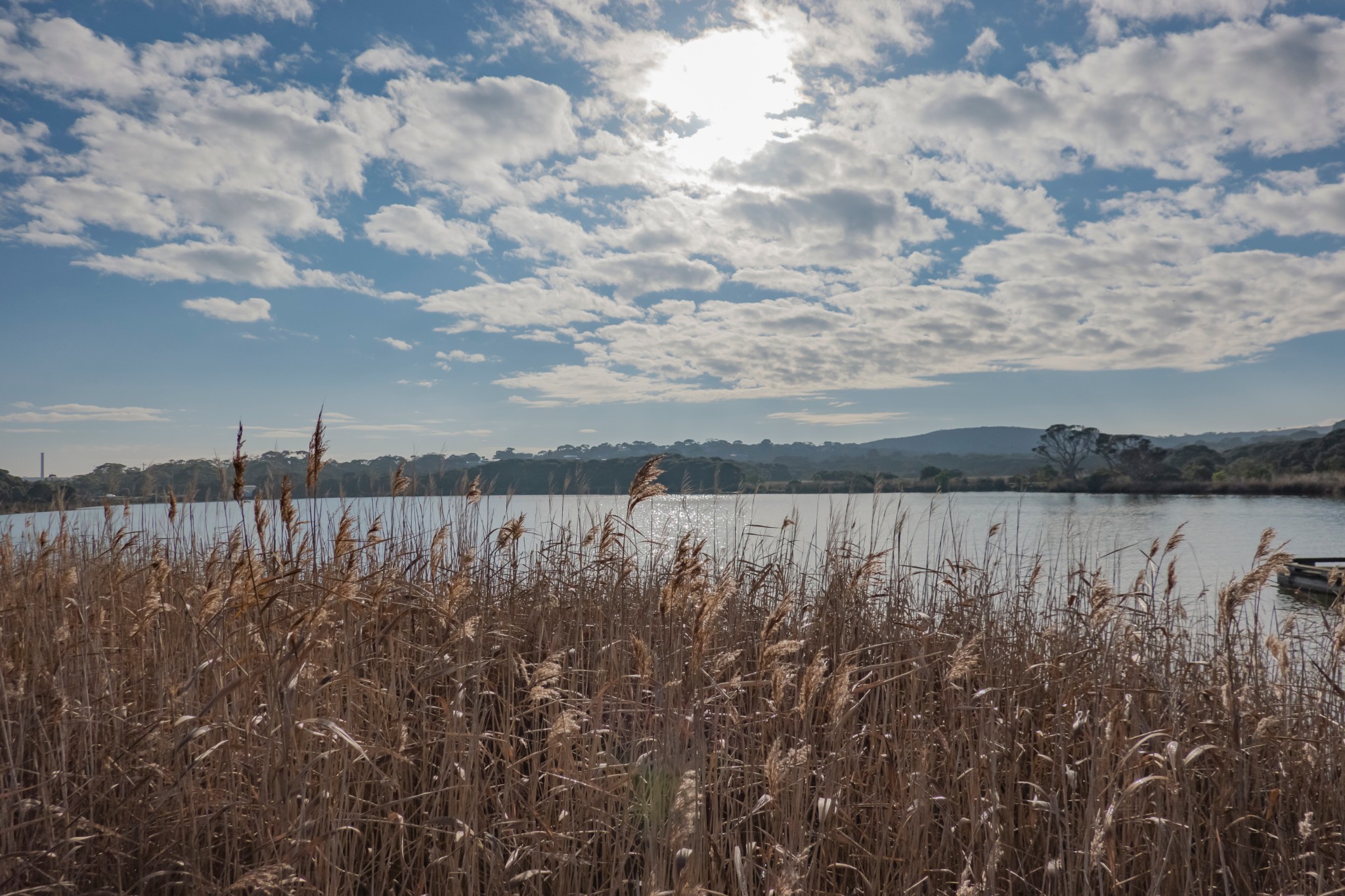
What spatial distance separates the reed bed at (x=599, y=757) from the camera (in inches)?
86.3

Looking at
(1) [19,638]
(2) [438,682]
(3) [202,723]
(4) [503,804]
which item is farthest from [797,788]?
(1) [19,638]

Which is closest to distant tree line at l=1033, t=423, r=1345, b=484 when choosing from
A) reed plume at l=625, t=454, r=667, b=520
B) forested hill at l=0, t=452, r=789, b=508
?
forested hill at l=0, t=452, r=789, b=508

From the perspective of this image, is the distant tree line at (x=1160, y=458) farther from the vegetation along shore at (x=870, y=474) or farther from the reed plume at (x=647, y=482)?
the reed plume at (x=647, y=482)

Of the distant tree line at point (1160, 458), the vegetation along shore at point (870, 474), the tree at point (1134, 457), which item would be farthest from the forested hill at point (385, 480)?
the tree at point (1134, 457)

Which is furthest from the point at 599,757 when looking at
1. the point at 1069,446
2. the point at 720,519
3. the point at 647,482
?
the point at 1069,446

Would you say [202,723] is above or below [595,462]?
below

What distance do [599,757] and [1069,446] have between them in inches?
2886

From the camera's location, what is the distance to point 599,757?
286cm

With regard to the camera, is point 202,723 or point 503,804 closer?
point 202,723

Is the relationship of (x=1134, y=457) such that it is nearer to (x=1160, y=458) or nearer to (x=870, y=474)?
(x=1160, y=458)

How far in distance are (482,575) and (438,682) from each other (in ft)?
5.88

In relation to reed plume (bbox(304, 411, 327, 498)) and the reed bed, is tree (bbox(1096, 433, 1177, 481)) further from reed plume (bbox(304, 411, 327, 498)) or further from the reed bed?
reed plume (bbox(304, 411, 327, 498))

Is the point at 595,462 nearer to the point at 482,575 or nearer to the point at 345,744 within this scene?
the point at 482,575

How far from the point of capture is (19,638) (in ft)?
12.8
